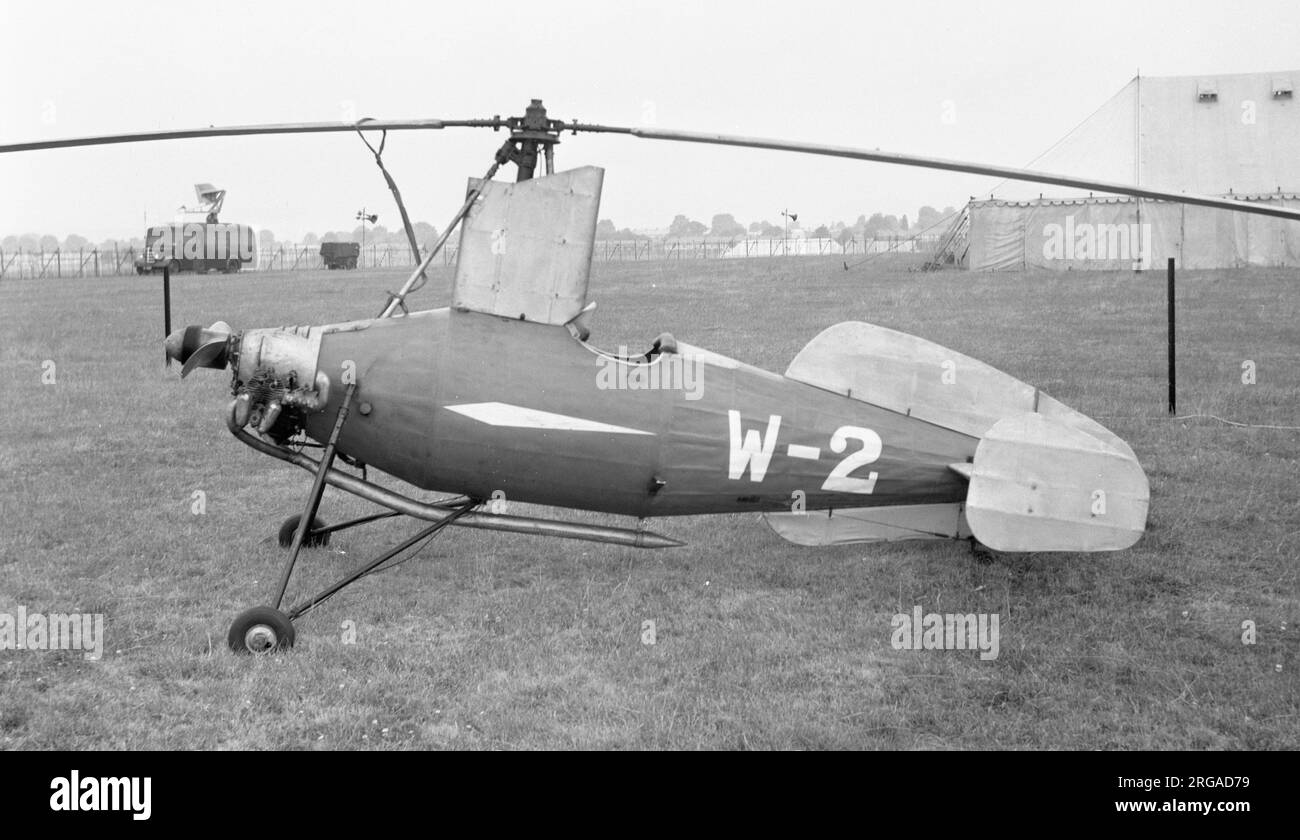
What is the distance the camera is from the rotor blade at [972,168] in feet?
16.9

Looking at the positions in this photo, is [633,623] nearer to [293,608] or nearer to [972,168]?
[293,608]

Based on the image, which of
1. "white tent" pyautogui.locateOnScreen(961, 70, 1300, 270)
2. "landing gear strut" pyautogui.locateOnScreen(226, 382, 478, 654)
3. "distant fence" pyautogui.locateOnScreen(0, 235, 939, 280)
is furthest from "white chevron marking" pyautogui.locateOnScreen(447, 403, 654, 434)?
"distant fence" pyautogui.locateOnScreen(0, 235, 939, 280)

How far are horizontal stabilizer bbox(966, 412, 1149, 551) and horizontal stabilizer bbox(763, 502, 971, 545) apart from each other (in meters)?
0.72

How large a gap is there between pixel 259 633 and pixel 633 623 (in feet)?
7.48

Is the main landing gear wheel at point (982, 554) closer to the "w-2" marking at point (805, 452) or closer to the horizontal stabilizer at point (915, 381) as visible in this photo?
the horizontal stabilizer at point (915, 381)

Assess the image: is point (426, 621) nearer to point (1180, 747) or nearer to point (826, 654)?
point (826, 654)

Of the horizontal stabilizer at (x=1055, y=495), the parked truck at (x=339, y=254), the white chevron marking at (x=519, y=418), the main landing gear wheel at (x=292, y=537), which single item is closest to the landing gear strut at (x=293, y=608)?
the white chevron marking at (x=519, y=418)

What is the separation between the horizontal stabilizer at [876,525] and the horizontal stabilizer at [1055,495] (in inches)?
28.5

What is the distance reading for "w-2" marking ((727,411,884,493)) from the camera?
260 inches

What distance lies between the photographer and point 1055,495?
616 centimetres

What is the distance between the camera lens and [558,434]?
6406 millimetres

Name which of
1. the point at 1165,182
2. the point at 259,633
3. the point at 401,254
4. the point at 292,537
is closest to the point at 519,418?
the point at 259,633

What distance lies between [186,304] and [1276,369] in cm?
2746

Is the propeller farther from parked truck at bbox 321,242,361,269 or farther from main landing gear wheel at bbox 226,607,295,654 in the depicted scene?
parked truck at bbox 321,242,361,269
